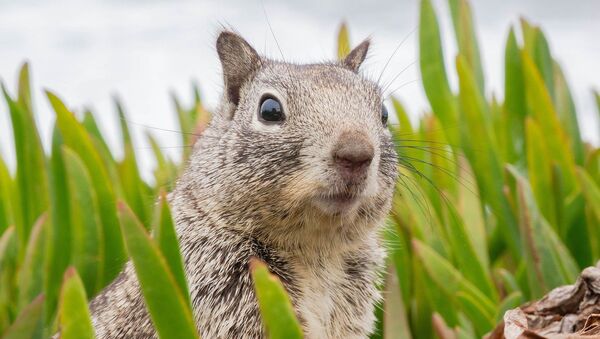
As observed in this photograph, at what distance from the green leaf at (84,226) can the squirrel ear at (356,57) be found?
3.92 ft

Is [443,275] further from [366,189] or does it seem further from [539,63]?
[539,63]

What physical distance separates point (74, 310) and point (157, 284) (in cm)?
20

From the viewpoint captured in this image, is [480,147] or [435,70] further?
[435,70]

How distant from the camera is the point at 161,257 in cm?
186

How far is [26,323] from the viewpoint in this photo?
2.62 metres

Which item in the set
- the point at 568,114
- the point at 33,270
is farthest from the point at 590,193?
the point at 33,270

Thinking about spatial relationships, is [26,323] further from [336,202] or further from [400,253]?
[400,253]

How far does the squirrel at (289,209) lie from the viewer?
2586 mm

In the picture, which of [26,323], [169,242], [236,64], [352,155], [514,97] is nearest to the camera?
[169,242]

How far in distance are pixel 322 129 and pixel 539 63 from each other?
2212 millimetres

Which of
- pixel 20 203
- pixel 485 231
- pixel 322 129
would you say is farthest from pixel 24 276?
pixel 485 231

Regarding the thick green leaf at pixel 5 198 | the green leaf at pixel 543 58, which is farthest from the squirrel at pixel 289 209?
the green leaf at pixel 543 58

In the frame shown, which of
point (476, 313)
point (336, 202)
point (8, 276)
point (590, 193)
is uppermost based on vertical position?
point (336, 202)

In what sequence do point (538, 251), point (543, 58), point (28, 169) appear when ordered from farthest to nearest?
point (543, 58) < point (28, 169) < point (538, 251)
